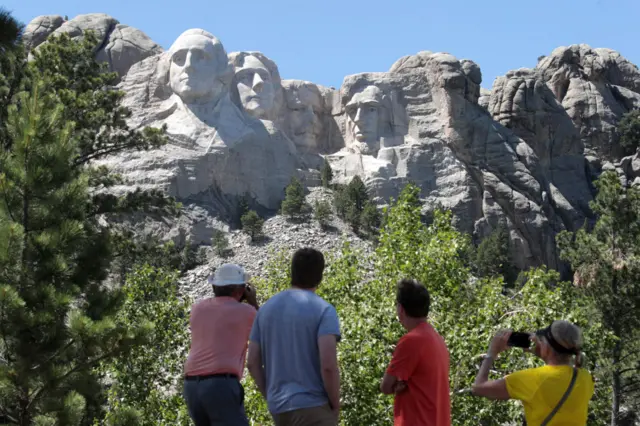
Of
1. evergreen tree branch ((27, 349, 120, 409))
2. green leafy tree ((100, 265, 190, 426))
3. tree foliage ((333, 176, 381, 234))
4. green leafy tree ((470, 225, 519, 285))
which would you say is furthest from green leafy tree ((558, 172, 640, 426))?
tree foliage ((333, 176, 381, 234))

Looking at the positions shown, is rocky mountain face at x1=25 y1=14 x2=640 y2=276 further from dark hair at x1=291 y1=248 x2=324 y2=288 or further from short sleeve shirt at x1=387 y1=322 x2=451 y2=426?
short sleeve shirt at x1=387 y1=322 x2=451 y2=426

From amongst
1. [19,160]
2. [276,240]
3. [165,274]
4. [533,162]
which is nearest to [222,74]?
[276,240]

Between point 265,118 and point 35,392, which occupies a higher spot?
point 265,118

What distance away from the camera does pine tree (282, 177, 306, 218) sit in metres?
49.5

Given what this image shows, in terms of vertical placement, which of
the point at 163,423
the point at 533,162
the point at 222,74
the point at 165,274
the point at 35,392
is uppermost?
the point at 222,74

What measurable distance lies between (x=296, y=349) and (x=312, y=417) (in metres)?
0.39

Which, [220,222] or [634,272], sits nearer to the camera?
[634,272]

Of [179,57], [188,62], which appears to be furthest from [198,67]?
[179,57]

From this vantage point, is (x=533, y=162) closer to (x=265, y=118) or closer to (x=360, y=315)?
(x=265, y=118)

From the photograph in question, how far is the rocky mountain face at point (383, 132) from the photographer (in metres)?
48.7

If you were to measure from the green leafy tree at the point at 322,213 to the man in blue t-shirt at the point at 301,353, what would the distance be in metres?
44.6

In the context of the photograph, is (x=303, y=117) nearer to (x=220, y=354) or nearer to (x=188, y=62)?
(x=188, y=62)

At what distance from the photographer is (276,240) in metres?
47.1

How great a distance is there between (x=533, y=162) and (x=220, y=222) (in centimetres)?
2264
